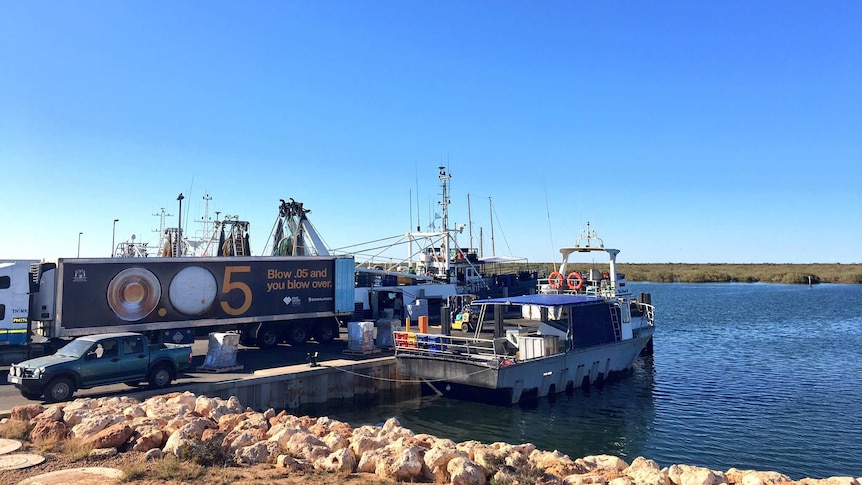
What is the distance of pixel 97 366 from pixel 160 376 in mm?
1915

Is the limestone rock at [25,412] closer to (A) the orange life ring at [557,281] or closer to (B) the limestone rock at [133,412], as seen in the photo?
(B) the limestone rock at [133,412]

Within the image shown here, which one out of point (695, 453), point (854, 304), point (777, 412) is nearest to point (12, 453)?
point (695, 453)

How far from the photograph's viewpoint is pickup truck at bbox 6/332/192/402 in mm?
16172

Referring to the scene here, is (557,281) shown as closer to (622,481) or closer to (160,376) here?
(160,376)

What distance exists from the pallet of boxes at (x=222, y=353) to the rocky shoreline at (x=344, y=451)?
718 centimetres

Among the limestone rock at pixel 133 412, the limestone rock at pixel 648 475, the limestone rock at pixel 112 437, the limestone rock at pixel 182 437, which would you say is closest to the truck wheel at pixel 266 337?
the limestone rock at pixel 133 412

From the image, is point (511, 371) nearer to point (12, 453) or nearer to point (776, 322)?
point (12, 453)

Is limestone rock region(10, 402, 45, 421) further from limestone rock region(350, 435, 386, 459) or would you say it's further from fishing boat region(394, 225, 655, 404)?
fishing boat region(394, 225, 655, 404)

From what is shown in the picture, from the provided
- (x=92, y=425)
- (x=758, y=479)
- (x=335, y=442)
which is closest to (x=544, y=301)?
(x=758, y=479)

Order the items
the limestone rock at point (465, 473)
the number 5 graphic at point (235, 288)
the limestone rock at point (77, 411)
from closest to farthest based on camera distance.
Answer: the limestone rock at point (465, 473)
the limestone rock at point (77, 411)
the number 5 graphic at point (235, 288)

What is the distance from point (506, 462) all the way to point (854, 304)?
79.4 meters

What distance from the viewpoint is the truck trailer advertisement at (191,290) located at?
22.7 m

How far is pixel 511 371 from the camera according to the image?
21672 millimetres

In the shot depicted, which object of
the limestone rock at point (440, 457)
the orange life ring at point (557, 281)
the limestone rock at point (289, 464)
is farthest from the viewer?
the orange life ring at point (557, 281)
